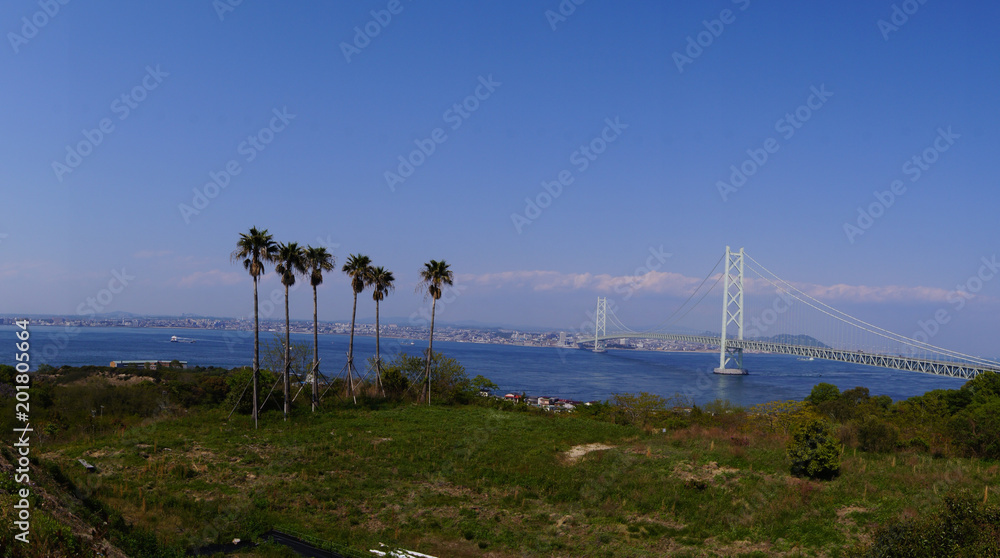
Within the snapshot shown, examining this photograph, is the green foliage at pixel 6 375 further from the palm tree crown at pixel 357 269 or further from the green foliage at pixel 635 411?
the green foliage at pixel 635 411

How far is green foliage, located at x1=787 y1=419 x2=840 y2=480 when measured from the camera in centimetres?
1772

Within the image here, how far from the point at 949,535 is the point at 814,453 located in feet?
26.8

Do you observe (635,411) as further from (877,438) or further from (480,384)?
(877,438)

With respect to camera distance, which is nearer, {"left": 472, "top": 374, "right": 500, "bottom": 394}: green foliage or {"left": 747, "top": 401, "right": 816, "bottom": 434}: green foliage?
{"left": 747, "top": 401, "right": 816, "bottom": 434}: green foliage

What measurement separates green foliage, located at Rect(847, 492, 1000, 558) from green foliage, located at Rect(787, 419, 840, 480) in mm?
6971

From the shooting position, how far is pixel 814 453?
17859mm

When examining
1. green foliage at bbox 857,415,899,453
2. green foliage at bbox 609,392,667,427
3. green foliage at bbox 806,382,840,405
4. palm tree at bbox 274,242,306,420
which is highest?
palm tree at bbox 274,242,306,420

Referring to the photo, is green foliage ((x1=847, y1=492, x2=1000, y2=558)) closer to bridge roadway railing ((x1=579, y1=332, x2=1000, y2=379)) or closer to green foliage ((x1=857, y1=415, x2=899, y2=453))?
green foliage ((x1=857, y1=415, x2=899, y2=453))

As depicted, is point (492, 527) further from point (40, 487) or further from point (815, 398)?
point (815, 398)

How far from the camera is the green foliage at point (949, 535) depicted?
31.3ft

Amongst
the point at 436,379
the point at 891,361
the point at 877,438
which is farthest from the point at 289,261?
the point at 891,361

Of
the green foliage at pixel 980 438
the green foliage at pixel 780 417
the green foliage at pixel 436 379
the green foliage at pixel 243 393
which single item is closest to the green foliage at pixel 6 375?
the green foliage at pixel 243 393

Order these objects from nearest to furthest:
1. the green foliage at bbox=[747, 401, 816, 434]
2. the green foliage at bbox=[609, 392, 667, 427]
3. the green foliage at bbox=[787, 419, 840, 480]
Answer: the green foliage at bbox=[787, 419, 840, 480] < the green foliage at bbox=[747, 401, 816, 434] < the green foliage at bbox=[609, 392, 667, 427]

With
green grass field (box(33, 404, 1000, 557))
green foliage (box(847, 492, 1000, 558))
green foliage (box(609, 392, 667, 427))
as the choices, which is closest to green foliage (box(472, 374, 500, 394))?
green foliage (box(609, 392, 667, 427))
